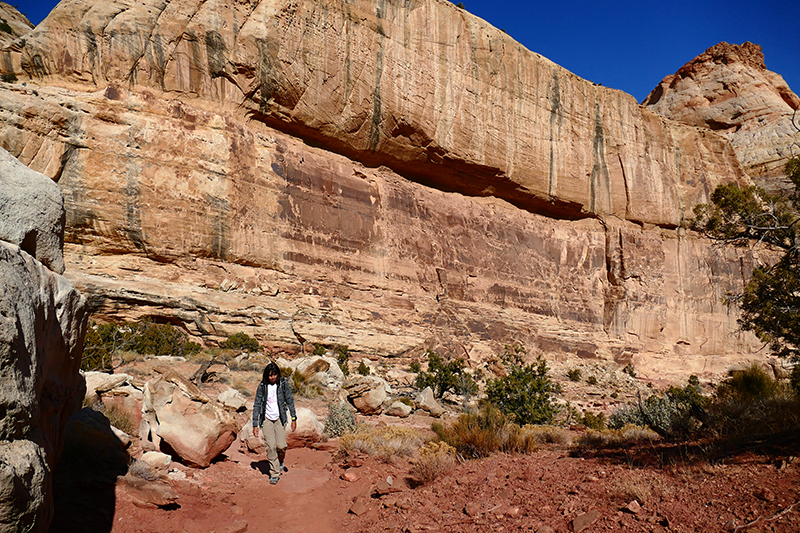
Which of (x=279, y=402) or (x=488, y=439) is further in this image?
(x=488, y=439)

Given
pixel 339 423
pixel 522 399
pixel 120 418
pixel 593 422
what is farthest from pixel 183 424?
pixel 593 422

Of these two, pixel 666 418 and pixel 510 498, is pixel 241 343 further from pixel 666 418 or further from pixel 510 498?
pixel 510 498

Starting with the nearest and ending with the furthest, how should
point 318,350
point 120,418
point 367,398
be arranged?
point 120,418
point 367,398
point 318,350

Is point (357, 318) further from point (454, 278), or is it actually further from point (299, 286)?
point (454, 278)

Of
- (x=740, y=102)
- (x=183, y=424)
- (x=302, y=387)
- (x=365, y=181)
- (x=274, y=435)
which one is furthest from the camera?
(x=740, y=102)

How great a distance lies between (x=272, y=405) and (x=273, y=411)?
8 cm

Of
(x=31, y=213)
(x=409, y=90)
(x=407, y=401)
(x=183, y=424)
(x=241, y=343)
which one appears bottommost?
(x=407, y=401)

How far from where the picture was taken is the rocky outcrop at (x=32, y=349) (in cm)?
255

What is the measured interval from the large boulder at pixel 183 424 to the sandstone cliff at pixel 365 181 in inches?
400

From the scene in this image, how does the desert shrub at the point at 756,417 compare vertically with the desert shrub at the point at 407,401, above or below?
above

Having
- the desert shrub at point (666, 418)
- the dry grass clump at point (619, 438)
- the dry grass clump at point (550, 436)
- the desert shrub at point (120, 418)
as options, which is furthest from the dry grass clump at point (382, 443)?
the desert shrub at point (666, 418)

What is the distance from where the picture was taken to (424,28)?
2503 centimetres

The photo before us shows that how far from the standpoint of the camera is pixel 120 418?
666 cm

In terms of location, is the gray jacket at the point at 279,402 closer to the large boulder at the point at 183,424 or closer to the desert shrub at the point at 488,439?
the large boulder at the point at 183,424
